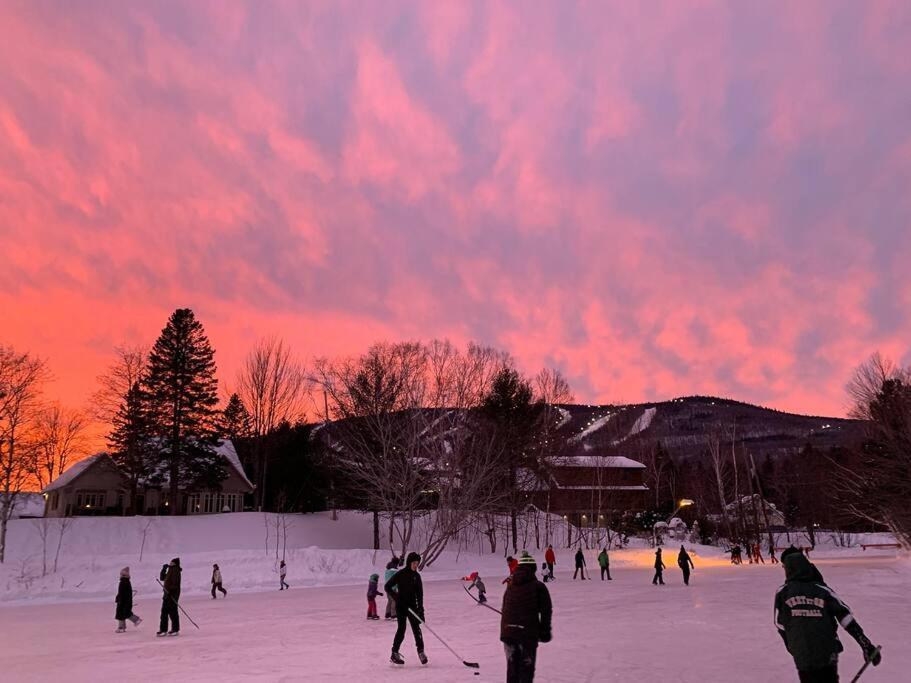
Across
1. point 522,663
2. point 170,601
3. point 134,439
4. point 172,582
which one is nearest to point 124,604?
point 170,601

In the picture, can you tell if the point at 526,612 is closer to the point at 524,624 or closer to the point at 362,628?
the point at 524,624

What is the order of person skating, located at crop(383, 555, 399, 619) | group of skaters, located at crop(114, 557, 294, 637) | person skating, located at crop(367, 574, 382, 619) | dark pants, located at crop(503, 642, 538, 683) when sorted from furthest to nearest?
person skating, located at crop(367, 574, 382, 619) < person skating, located at crop(383, 555, 399, 619) < group of skaters, located at crop(114, 557, 294, 637) < dark pants, located at crop(503, 642, 538, 683)

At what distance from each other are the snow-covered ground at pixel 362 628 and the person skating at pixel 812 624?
→ 3953 millimetres

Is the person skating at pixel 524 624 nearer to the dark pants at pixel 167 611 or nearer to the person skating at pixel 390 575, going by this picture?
the person skating at pixel 390 575

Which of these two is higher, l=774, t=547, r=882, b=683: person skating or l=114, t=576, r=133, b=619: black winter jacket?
l=774, t=547, r=882, b=683: person skating

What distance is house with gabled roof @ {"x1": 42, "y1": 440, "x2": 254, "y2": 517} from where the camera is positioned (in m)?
49.5

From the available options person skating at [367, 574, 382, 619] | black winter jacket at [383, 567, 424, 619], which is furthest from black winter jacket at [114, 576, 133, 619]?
black winter jacket at [383, 567, 424, 619]

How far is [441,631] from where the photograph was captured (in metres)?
14.1

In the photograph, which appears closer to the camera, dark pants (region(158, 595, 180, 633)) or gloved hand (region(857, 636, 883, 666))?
gloved hand (region(857, 636, 883, 666))

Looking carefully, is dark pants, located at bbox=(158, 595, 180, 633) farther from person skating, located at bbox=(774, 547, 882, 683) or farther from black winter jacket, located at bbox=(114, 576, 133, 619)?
person skating, located at bbox=(774, 547, 882, 683)

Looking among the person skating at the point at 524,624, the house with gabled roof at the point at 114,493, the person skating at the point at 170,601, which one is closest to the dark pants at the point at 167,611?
the person skating at the point at 170,601

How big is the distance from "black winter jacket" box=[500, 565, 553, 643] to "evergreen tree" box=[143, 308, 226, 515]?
4640cm

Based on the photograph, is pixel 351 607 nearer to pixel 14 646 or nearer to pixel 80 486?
pixel 14 646

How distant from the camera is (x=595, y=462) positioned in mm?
60531
